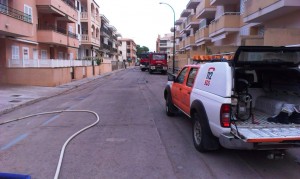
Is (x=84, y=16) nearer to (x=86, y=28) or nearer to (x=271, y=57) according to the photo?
(x=86, y=28)

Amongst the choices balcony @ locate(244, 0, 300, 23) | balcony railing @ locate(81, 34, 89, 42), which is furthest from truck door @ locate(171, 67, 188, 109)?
balcony railing @ locate(81, 34, 89, 42)

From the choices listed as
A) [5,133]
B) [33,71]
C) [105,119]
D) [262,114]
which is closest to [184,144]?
[262,114]

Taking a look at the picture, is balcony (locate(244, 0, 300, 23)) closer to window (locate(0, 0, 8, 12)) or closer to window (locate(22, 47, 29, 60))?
window (locate(0, 0, 8, 12))

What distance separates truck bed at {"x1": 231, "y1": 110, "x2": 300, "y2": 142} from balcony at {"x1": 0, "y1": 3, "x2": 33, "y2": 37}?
16.1 metres

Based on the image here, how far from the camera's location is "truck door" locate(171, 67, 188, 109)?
8.42m

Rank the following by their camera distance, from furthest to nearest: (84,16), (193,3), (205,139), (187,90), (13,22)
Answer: (84,16), (193,3), (13,22), (187,90), (205,139)

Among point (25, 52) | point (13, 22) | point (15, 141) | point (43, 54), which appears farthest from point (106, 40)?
point (15, 141)

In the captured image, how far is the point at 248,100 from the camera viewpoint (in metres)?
6.23

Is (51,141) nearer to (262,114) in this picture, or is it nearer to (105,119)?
(105,119)

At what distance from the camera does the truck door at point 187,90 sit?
7355mm

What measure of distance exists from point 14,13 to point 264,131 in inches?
763

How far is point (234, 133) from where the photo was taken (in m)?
5.12

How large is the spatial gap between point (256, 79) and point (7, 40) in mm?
18702

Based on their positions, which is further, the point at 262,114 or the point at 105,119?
the point at 105,119
